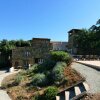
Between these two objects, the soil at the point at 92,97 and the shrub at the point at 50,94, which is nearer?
the soil at the point at 92,97

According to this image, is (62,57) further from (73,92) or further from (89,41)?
(89,41)

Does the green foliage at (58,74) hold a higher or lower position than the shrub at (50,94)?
higher

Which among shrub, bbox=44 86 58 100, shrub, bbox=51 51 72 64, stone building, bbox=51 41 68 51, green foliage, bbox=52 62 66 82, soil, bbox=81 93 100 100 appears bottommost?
shrub, bbox=44 86 58 100

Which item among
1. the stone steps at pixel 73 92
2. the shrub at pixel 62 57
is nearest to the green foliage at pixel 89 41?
the shrub at pixel 62 57

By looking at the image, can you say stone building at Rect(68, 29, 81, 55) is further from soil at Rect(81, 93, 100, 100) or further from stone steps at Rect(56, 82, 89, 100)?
soil at Rect(81, 93, 100, 100)

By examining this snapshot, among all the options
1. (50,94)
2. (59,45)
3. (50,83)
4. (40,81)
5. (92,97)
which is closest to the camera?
(92,97)

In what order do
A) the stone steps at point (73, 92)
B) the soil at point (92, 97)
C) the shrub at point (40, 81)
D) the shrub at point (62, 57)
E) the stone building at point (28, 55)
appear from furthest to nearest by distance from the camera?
the stone building at point (28, 55) < the shrub at point (62, 57) < the shrub at point (40, 81) < the stone steps at point (73, 92) < the soil at point (92, 97)

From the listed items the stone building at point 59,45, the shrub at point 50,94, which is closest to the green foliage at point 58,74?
the shrub at point 50,94

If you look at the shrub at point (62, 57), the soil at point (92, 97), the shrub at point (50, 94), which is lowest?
the shrub at point (50, 94)

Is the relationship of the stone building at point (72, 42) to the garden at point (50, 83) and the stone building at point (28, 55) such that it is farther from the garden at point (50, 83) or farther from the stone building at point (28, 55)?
the garden at point (50, 83)

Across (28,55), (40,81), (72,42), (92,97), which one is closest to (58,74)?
(40,81)

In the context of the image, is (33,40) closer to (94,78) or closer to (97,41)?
(97,41)

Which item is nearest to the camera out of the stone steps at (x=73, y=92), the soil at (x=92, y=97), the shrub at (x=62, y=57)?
the soil at (x=92, y=97)

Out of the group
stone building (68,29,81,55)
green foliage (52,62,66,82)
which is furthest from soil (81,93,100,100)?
stone building (68,29,81,55)
